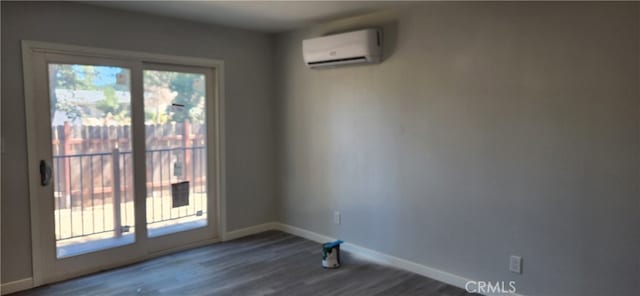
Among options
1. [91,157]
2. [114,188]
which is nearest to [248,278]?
[114,188]

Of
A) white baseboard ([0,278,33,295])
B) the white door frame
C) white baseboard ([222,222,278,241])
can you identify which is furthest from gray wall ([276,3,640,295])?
white baseboard ([0,278,33,295])

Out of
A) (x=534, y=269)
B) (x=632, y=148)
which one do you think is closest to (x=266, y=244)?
(x=534, y=269)

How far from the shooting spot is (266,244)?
14.3 feet

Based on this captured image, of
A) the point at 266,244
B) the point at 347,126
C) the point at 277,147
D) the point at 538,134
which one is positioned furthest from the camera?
the point at 277,147

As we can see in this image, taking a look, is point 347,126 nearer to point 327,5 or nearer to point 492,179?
point 327,5

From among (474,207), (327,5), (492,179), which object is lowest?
(474,207)

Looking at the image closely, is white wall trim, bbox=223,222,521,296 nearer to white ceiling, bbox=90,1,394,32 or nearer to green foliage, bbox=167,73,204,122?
green foliage, bbox=167,73,204,122

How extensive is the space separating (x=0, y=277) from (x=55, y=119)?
122 cm

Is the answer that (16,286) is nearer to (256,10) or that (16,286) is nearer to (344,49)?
(256,10)

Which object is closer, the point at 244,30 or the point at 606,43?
the point at 606,43

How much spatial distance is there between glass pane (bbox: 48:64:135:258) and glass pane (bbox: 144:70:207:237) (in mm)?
226

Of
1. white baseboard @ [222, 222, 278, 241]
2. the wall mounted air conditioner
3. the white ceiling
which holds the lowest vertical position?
white baseboard @ [222, 222, 278, 241]

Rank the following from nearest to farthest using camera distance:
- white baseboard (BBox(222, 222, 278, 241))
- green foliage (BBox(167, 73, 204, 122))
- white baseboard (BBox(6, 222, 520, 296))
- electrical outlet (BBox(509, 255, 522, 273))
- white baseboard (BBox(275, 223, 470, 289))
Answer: electrical outlet (BBox(509, 255, 522, 273)), white baseboard (BBox(6, 222, 520, 296)), white baseboard (BBox(275, 223, 470, 289)), green foliage (BBox(167, 73, 204, 122)), white baseboard (BBox(222, 222, 278, 241))

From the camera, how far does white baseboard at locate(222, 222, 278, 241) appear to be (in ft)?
14.8
